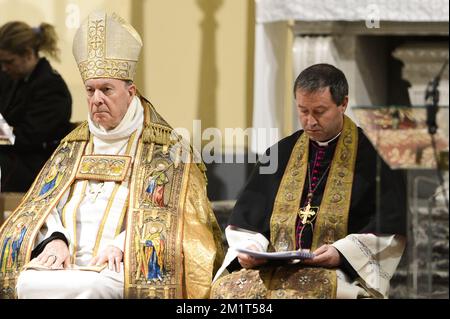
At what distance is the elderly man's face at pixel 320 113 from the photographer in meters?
7.66

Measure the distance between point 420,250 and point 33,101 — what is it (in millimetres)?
2187

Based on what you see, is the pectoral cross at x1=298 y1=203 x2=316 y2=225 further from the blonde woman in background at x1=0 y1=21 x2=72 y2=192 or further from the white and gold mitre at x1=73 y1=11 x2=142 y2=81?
the blonde woman in background at x1=0 y1=21 x2=72 y2=192

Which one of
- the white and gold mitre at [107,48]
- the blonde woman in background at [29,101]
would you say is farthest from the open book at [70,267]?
the white and gold mitre at [107,48]

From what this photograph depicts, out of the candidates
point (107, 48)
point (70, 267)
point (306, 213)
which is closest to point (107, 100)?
point (107, 48)

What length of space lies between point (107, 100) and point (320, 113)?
1.02 meters

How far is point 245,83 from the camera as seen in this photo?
338 inches

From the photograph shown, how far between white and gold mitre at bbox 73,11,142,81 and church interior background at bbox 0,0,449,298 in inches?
9.7

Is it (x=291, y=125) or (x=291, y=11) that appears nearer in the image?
(x=291, y=125)

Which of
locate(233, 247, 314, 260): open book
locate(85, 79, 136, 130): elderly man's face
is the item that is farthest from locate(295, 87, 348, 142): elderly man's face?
locate(85, 79, 136, 130): elderly man's face

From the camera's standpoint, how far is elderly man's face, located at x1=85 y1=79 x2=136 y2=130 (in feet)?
25.6

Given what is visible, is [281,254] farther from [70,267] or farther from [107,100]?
[107,100]

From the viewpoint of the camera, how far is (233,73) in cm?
857
